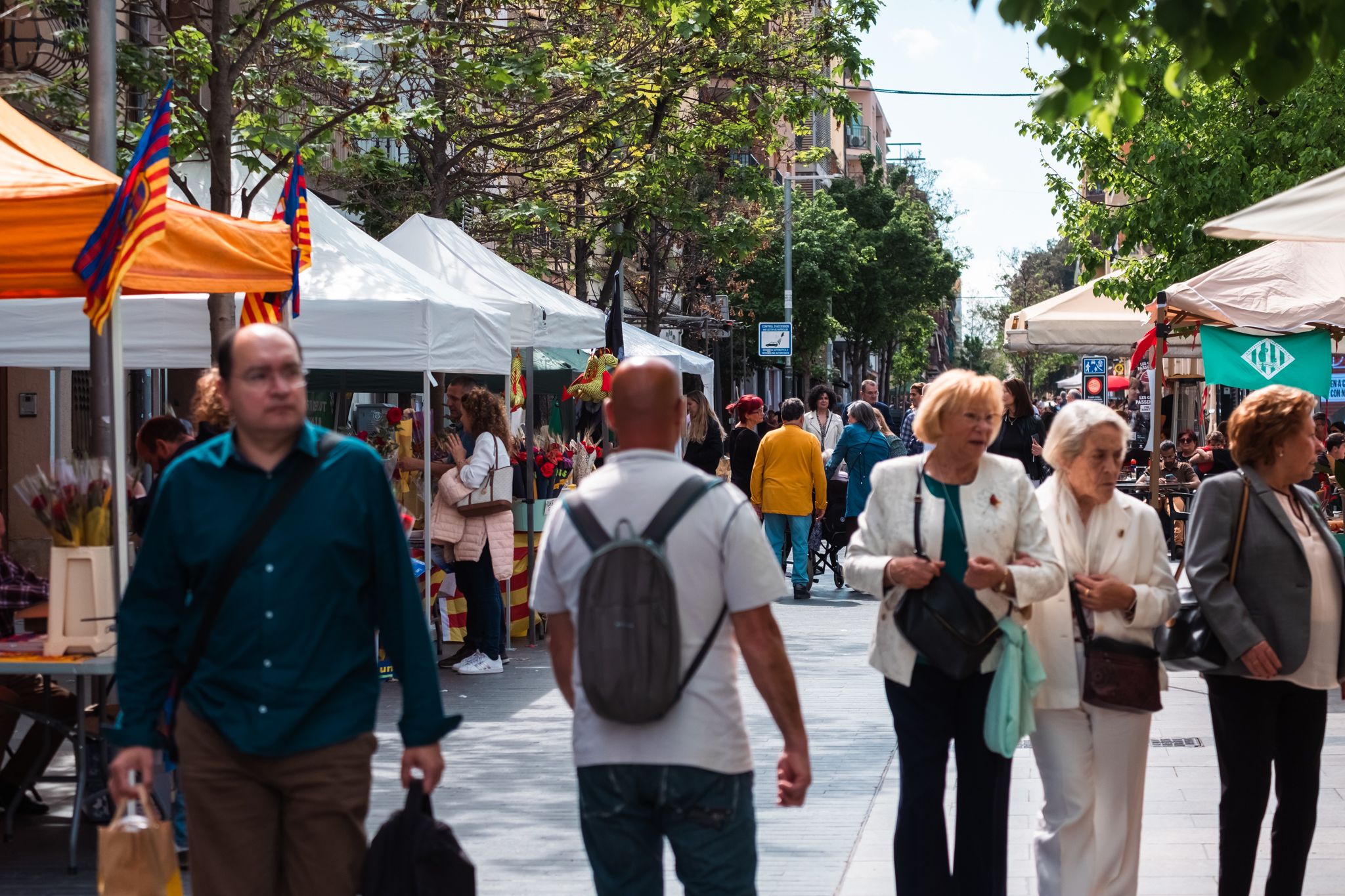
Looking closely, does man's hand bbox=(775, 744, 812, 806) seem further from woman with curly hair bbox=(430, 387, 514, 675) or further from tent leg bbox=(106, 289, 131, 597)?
woman with curly hair bbox=(430, 387, 514, 675)

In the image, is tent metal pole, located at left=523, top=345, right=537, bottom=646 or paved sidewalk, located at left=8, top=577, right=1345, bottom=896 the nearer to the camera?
paved sidewalk, located at left=8, top=577, right=1345, bottom=896

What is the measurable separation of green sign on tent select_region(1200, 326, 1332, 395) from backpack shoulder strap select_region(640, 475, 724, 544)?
726 cm

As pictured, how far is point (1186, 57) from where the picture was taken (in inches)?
159

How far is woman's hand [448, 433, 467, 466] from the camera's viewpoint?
447 inches

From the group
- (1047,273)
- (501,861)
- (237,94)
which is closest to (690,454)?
(237,94)

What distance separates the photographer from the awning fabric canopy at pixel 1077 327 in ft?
56.5

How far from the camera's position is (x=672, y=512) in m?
3.71

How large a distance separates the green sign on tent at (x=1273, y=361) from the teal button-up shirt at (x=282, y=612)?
755 cm

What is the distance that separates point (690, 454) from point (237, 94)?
5670 millimetres

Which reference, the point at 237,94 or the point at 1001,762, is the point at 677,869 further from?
the point at 237,94

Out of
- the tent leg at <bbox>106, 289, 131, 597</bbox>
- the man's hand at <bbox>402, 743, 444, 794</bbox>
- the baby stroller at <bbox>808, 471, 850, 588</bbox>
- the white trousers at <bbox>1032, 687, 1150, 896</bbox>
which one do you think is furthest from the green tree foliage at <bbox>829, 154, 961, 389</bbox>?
the man's hand at <bbox>402, 743, 444, 794</bbox>

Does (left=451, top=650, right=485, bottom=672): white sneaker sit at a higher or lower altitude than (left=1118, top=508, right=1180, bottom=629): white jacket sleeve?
lower

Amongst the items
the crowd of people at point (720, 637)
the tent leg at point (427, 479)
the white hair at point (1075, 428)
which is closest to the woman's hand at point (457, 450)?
the tent leg at point (427, 479)

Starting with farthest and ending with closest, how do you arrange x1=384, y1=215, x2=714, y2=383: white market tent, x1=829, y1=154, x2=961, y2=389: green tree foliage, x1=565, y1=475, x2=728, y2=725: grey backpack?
x1=829, y1=154, x2=961, y2=389: green tree foliage → x1=384, y1=215, x2=714, y2=383: white market tent → x1=565, y1=475, x2=728, y2=725: grey backpack
